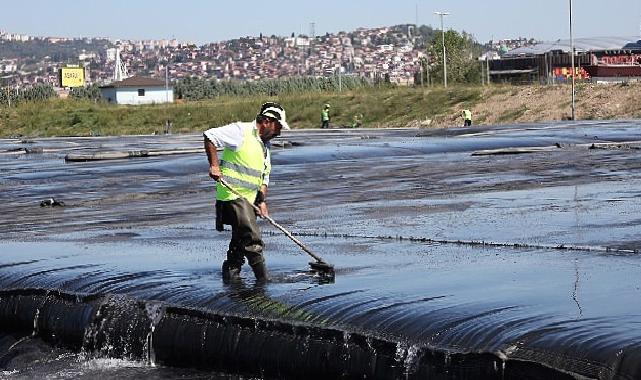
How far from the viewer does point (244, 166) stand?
34.0ft

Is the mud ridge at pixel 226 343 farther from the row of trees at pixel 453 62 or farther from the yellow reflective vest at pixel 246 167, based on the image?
the row of trees at pixel 453 62

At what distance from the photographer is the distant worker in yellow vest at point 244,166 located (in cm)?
1009

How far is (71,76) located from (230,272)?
155 meters

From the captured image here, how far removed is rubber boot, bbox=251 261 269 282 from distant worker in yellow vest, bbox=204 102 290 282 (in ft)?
0.50

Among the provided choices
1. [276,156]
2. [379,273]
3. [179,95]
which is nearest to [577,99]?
[276,156]

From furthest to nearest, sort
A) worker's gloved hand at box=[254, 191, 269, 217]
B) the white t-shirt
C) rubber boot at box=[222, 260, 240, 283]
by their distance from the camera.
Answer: rubber boot at box=[222, 260, 240, 283], worker's gloved hand at box=[254, 191, 269, 217], the white t-shirt

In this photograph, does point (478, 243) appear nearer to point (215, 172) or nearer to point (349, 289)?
point (349, 289)

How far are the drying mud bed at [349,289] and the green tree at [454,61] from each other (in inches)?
3553

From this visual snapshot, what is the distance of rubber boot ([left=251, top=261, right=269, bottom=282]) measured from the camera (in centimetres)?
1102

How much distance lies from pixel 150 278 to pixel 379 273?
7.12ft

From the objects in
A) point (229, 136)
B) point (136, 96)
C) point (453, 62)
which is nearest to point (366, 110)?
point (453, 62)

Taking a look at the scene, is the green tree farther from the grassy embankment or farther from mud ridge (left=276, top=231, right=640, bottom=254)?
mud ridge (left=276, top=231, right=640, bottom=254)

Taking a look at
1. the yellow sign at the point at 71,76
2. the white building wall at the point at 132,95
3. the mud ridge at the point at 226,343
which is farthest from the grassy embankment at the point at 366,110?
the yellow sign at the point at 71,76

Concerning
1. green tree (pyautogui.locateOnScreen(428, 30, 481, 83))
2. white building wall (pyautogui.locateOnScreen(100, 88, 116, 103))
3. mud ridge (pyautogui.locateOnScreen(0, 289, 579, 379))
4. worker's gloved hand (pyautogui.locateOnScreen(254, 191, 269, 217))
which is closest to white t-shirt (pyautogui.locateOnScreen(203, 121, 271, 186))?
worker's gloved hand (pyautogui.locateOnScreen(254, 191, 269, 217))
